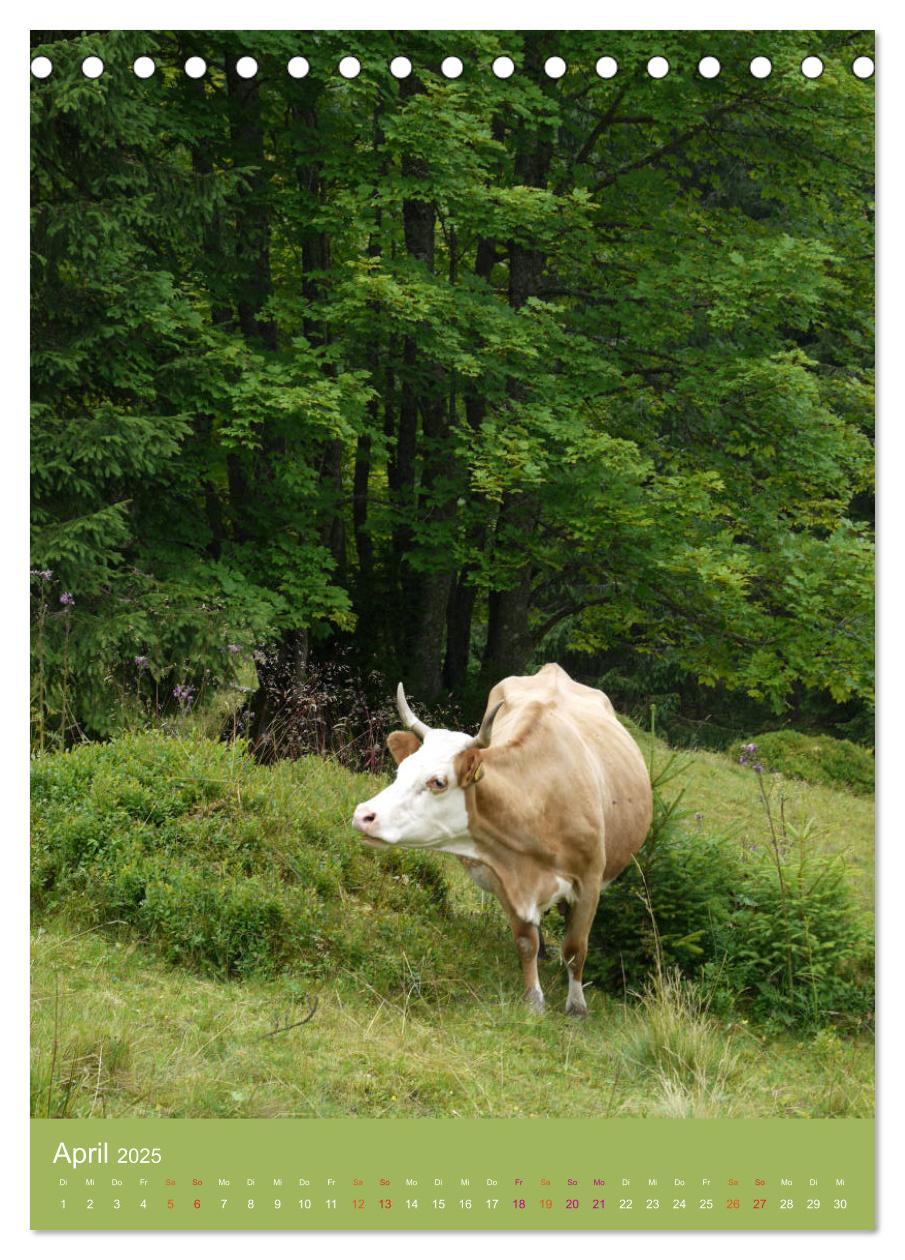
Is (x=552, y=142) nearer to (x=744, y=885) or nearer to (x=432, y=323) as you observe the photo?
(x=432, y=323)

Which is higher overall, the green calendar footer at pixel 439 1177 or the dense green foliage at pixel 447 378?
A: the dense green foliage at pixel 447 378

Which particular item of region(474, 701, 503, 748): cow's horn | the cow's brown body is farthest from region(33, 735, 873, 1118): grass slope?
region(474, 701, 503, 748): cow's horn

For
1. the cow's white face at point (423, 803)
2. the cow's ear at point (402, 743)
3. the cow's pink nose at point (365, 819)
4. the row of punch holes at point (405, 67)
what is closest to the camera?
the row of punch holes at point (405, 67)

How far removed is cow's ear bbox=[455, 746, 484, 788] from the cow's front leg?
834mm

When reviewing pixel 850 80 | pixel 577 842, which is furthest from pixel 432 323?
pixel 577 842

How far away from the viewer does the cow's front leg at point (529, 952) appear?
20.0 feet

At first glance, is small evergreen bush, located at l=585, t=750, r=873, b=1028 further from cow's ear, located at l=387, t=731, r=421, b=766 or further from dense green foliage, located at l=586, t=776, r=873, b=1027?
cow's ear, located at l=387, t=731, r=421, b=766

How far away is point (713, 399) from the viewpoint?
12.1 m

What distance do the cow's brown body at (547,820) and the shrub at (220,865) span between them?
747mm

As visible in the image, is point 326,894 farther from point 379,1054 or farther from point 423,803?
point 379,1054

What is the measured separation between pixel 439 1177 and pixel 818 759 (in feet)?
48.7

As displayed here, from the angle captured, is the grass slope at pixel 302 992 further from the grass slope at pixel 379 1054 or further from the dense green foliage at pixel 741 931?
the dense green foliage at pixel 741 931

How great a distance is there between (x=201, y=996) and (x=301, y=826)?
1.64 meters

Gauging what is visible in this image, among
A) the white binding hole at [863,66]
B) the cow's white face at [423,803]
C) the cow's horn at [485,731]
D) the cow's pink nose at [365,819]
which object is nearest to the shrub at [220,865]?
the cow's white face at [423,803]
